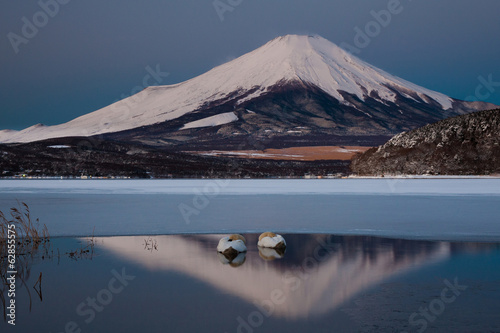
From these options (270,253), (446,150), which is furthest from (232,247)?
(446,150)

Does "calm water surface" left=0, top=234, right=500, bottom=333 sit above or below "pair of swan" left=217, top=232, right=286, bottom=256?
below

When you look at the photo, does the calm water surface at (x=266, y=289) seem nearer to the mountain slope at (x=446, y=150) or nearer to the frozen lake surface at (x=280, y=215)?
the frozen lake surface at (x=280, y=215)

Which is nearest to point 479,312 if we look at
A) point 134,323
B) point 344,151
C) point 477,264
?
point 477,264

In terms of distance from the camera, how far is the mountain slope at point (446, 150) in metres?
59.2

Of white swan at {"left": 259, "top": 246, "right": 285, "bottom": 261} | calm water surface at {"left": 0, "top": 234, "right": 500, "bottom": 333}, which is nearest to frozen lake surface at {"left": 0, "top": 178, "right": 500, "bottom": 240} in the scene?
calm water surface at {"left": 0, "top": 234, "right": 500, "bottom": 333}

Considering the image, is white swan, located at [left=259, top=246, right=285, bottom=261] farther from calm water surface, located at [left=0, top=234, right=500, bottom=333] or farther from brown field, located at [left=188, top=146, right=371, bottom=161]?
brown field, located at [left=188, top=146, right=371, bottom=161]

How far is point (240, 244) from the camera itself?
1456cm

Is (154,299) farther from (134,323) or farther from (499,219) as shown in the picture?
(499,219)

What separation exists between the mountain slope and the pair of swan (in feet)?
158

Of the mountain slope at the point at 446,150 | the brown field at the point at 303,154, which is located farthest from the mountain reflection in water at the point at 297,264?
the brown field at the point at 303,154

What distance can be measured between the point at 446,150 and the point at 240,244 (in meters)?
52.0

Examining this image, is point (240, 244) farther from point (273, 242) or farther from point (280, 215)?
point (280, 215)

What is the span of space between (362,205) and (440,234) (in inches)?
394

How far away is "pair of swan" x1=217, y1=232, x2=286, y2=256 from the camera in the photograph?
47.3ft
